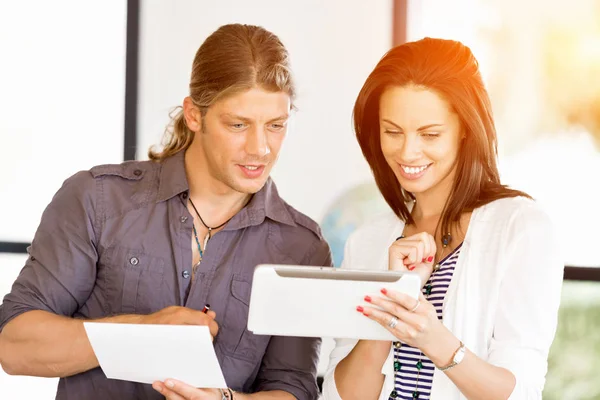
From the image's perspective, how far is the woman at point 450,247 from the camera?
6.37 ft

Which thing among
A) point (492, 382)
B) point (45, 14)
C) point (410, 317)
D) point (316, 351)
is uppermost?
point (45, 14)

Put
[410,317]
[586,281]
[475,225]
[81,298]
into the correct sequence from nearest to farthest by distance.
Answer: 1. [410,317]
2. [475,225]
3. [81,298]
4. [586,281]

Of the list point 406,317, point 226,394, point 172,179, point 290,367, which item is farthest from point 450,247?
point 172,179

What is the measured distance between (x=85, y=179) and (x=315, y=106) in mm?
1320

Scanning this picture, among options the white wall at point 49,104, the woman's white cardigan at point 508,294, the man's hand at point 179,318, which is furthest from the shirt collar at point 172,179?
the white wall at point 49,104

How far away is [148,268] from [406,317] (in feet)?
2.95

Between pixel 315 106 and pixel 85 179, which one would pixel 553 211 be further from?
pixel 85 179

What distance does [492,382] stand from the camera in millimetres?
1880

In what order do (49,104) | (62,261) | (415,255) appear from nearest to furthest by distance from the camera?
(415,255), (62,261), (49,104)

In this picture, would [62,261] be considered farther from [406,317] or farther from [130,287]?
[406,317]

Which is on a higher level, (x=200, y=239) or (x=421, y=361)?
(x=200, y=239)

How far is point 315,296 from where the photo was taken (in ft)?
5.67

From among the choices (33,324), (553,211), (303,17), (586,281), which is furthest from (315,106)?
(33,324)

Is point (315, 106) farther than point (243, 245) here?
Yes
